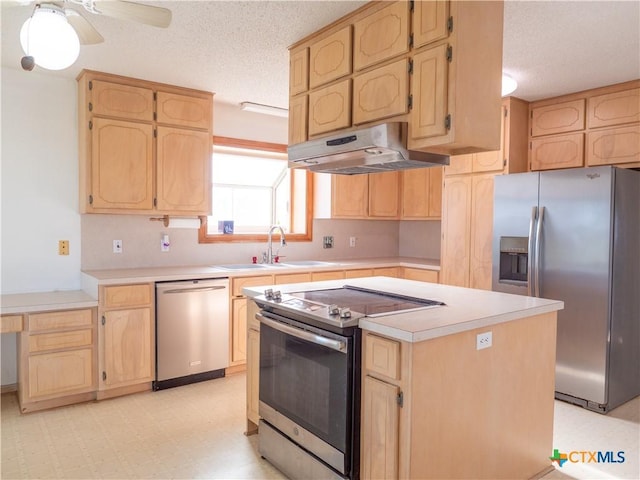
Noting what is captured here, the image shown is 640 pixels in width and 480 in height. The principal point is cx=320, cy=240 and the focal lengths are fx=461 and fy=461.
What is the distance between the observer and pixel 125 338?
337 cm

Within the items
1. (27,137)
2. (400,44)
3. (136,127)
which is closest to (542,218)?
(400,44)

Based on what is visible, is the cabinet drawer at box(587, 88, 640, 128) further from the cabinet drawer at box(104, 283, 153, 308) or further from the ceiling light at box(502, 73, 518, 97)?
the cabinet drawer at box(104, 283, 153, 308)

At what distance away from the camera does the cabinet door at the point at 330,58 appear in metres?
2.57

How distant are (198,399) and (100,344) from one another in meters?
0.80

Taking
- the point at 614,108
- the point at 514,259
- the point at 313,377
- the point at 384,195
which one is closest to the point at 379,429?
the point at 313,377

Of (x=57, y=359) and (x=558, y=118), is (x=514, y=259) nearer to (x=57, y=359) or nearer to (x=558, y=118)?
(x=558, y=118)

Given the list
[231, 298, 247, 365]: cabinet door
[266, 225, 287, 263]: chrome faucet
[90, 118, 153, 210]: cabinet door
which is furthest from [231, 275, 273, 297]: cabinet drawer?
[90, 118, 153, 210]: cabinet door

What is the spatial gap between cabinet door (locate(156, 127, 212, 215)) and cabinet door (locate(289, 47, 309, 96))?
128 centimetres

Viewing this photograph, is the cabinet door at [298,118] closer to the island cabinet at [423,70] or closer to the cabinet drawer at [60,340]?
the island cabinet at [423,70]

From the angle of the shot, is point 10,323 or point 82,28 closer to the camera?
point 82,28

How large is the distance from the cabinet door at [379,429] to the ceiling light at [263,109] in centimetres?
306

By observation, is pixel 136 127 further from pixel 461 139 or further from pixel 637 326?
pixel 637 326

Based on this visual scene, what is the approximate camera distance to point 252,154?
472cm

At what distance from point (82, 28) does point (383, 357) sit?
1950 mm
